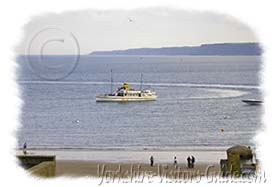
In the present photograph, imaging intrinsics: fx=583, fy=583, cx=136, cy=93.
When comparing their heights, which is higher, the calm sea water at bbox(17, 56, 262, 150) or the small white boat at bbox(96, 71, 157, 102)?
the small white boat at bbox(96, 71, 157, 102)

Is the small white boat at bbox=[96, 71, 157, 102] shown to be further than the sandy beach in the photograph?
Yes

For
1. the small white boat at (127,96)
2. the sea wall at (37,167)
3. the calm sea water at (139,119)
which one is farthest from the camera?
the small white boat at (127,96)

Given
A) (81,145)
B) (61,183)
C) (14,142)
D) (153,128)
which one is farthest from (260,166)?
(153,128)

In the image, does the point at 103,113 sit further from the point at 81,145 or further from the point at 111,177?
the point at 111,177

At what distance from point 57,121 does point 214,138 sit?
7.09 meters

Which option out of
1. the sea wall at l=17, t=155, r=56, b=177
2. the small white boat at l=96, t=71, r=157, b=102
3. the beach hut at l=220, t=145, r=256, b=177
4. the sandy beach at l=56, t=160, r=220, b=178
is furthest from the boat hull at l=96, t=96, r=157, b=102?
the beach hut at l=220, t=145, r=256, b=177

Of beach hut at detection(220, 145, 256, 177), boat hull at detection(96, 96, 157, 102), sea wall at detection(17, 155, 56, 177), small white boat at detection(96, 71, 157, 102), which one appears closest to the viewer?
beach hut at detection(220, 145, 256, 177)

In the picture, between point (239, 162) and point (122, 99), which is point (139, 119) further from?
point (239, 162)

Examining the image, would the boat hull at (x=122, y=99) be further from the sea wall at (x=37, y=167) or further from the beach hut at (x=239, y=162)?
the beach hut at (x=239, y=162)

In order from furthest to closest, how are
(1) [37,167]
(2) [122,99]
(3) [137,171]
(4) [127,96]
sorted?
(4) [127,96] < (2) [122,99] < (3) [137,171] < (1) [37,167]

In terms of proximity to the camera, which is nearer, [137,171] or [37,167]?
[37,167]

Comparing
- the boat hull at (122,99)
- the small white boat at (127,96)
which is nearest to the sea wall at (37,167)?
the boat hull at (122,99)

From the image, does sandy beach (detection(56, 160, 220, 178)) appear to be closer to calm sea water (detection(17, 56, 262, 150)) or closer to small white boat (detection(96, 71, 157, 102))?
calm sea water (detection(17, 56, 262, 150))

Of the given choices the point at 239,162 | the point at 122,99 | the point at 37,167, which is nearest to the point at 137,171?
the point at 37,167
